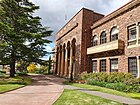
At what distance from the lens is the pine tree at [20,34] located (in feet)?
87.6

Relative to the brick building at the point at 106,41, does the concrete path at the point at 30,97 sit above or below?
below

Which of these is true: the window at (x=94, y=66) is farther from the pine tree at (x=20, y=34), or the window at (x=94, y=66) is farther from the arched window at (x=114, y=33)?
the pine tree at (x=20, y=34)

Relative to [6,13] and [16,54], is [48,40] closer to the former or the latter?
[16,54]

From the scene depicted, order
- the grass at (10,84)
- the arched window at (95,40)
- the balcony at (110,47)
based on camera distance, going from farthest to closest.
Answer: the arched window at (95,40) < the balcony at (110,47) < the grass at (10,84)

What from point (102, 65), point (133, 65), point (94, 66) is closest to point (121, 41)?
point (133, 65)

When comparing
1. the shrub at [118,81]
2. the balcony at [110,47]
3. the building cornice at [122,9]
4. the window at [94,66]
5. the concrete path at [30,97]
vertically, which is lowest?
the concrete path at [30,97]

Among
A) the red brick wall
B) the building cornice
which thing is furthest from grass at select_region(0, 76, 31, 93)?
the building cornice

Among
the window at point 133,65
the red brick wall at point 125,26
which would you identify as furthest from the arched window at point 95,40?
the window at point 133,65

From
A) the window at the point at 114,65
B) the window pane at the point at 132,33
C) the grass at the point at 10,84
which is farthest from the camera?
the window at the point at 114,65

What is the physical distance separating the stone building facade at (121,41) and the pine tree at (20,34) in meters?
9.88

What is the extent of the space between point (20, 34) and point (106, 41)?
12.6 metres

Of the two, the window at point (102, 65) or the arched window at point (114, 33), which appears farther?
the window at point (102, 65)

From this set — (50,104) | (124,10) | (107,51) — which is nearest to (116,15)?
(124,10)

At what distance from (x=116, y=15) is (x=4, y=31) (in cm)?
1477
